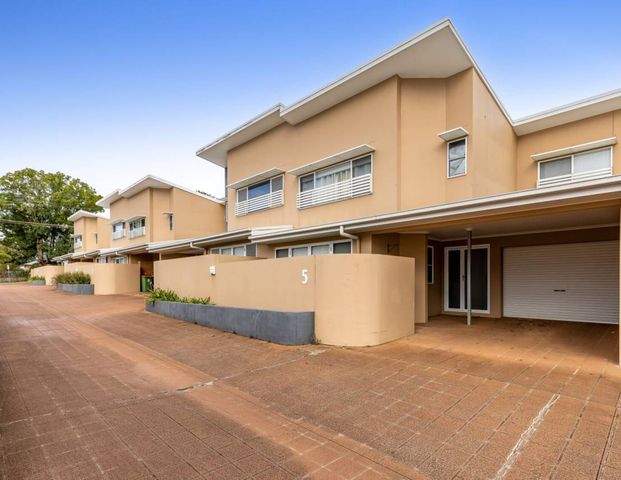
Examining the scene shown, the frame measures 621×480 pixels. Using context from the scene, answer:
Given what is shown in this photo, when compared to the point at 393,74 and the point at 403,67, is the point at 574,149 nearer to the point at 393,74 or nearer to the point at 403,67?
the point at 403,67

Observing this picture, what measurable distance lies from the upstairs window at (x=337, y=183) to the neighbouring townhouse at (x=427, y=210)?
0.05m

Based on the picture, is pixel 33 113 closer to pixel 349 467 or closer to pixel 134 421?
pixel 134 421

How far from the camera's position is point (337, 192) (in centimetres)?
1186

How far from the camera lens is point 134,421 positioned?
13.6 feet

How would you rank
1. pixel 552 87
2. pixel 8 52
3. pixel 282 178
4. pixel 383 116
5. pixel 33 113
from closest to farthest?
pixel 383 116 < pixel 8 52 < pixel 552 87 < pixel 282 178 < pixel 33 113

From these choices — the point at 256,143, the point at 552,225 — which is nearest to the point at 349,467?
the point at 552,225

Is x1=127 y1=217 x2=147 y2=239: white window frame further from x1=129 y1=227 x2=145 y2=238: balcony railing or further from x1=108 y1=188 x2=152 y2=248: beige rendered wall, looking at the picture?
x1=108 y1=188 x2=152 y2=248: beige rendered wall

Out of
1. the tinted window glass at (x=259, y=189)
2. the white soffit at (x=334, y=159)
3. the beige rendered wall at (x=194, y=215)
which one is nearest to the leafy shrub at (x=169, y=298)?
the tinted window glass at (x=259, y=189)

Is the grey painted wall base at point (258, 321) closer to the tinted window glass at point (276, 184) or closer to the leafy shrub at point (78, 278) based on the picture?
the tinted window glass at point (276, 184)

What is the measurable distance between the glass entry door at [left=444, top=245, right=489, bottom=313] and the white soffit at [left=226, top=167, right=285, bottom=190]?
23.8ft

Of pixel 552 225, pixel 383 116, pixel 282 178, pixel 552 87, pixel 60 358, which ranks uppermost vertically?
pixel 552 87

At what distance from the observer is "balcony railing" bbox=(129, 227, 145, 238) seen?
23906mm

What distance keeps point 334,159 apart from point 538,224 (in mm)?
6396

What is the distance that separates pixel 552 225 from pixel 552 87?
23.5 ft
